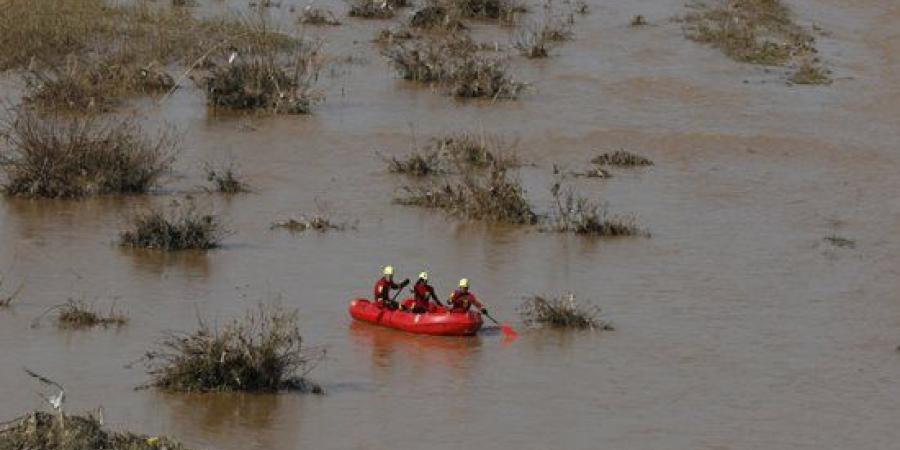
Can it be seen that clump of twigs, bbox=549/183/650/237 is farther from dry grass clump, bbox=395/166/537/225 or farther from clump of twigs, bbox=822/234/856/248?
clump of twigs, bbox=822/234/856/248

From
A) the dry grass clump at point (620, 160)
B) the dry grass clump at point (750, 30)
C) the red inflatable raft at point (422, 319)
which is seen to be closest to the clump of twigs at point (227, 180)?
the dry grass clump at point (620, 160)

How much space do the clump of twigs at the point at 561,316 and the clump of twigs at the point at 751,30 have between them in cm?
1191

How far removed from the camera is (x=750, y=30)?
2839 cm

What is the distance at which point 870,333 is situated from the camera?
16156 millimetres

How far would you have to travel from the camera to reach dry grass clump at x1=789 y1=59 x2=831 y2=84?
25.9 metres

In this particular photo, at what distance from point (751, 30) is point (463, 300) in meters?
14.1

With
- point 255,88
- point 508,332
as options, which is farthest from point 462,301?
point 255,88

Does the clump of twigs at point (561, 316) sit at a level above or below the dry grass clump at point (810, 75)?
below

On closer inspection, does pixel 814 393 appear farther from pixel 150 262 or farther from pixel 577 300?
pixel 150 262

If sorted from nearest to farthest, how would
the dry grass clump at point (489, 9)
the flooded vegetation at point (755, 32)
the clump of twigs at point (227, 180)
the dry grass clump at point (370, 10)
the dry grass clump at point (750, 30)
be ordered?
the clump of twigs at point (227, 180) < the flooded vegetation at point (755, 32) < the dry grass clump at point (750, 30) < the dry grass clump at point (370, 10) < the dry grass clump at point (489, 9)

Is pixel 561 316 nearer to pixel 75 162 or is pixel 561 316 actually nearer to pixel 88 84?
pixel 75 162

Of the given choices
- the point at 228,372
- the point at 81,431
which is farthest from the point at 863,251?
the point at 81,431

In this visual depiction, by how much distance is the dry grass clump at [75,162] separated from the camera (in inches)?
747

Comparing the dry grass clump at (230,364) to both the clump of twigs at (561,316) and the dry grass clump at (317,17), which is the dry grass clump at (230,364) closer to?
the clump of twigs at (561,316)
